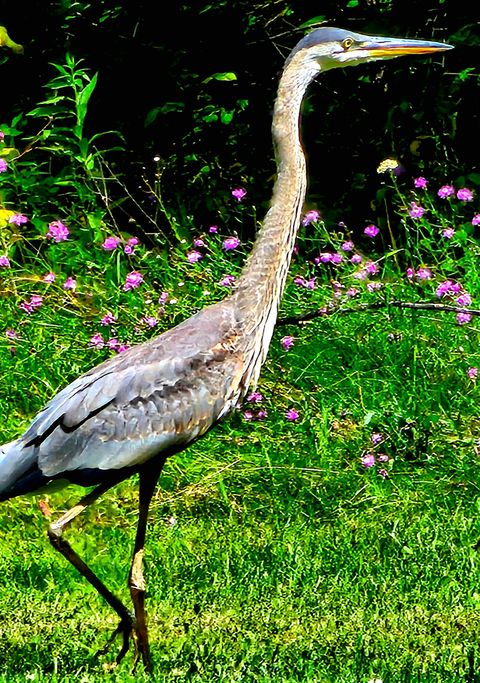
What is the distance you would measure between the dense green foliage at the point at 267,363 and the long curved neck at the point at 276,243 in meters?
1.11

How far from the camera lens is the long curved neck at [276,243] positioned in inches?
202

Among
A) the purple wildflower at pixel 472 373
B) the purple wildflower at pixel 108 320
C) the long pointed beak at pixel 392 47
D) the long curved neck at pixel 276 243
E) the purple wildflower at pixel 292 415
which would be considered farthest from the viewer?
the purple wildflower at pixel 108 320

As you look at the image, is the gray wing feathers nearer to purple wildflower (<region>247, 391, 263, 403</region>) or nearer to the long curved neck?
the long curved neck

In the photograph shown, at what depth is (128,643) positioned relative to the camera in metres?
4.93

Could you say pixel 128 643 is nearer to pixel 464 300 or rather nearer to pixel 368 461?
pixel 368 461

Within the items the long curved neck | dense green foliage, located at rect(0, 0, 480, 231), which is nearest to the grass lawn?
the long curved neck

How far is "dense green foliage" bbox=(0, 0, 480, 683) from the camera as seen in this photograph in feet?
16.9

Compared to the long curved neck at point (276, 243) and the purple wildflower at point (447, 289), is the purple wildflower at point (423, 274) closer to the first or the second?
the purple wildflower at point (447, 289)

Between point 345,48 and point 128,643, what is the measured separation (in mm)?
2628

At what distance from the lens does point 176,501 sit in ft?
21.6

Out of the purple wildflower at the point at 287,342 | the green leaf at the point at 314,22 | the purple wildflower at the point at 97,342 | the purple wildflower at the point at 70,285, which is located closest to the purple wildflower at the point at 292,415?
the purple wildflower at the point at 287,342

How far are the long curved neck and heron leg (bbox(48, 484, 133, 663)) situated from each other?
0.83 meters

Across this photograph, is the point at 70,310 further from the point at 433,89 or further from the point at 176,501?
the point at 433,89

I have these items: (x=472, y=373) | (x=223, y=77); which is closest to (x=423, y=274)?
(x=472, y=373)
